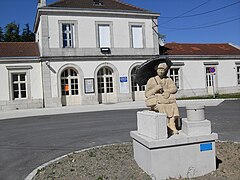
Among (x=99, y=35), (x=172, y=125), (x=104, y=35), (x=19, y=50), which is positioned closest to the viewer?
(x=172, y=125)

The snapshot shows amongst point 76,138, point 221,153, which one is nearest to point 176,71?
point 76,138

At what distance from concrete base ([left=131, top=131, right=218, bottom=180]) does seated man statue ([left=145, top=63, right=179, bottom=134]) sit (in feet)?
1.32

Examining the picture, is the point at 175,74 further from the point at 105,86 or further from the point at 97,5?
the point at 97,5

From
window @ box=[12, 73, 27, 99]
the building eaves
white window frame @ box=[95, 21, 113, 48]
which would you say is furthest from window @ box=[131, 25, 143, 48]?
window @ box=[12, 73, 27, 99]

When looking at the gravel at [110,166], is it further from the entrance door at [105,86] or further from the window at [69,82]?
the entrance door at [105,86]

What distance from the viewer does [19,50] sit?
20797 millimetres

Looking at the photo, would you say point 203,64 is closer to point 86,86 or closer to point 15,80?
point 86,86

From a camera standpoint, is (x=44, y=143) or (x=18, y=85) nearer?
(x=44, y=143)

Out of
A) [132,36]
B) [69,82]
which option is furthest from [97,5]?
[69,82]

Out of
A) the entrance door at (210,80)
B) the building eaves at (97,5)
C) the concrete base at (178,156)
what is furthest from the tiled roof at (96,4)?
the concrete base at (178,156)

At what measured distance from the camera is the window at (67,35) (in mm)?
20064

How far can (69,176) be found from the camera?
13.9 ft

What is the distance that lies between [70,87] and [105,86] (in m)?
2.81

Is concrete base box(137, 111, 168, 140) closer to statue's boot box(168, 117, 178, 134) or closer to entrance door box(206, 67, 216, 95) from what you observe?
statue's boot box(168, 117, 178, 134)
